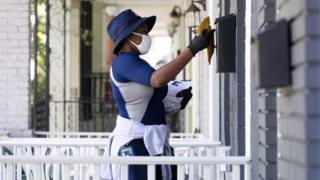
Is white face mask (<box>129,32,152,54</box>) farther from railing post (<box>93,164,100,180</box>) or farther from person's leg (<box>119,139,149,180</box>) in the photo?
railing post (<box>93,164,100,180</box>)

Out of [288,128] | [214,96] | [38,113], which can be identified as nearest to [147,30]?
[288,128]

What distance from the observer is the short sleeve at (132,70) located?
3727 millimetres

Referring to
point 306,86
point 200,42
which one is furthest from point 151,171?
point 306,86

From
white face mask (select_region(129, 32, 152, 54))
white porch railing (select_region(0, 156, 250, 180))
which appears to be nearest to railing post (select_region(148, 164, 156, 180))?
white porch railing (select_region(0, 156, 250, 180))

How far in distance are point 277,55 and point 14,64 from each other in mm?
5739

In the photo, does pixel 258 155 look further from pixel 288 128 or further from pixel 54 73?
pixel 54 73

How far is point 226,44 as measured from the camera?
4.73 metres

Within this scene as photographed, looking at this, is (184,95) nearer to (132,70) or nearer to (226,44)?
(132,70)

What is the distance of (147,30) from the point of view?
4.08 meters

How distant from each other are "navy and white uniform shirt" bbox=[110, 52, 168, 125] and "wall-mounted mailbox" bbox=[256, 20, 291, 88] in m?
1.15

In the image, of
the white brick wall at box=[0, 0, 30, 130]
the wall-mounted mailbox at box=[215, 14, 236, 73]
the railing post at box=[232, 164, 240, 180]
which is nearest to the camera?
the railing post at box=[232, 164, 240, 180]

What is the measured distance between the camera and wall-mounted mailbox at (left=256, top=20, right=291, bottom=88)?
8.39 feet

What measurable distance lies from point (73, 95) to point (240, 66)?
9644mm

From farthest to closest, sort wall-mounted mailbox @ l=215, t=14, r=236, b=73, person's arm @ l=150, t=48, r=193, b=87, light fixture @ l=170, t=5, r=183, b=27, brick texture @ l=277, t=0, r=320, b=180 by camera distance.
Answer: light fixture @ l=170, t=5, r=183, b=27, wall-mounted mailbox @ l=215, t=14, r=236, b=73, person's arm @ l=150, t=48, r=193, b=87, brick texture @ l=277, t=0, r=320, b=180
